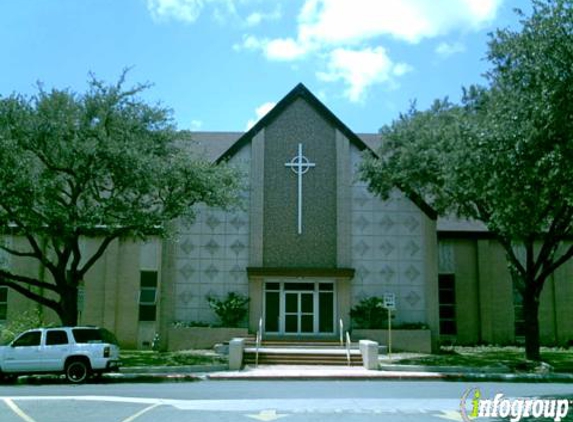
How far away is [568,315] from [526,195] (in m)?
20.8


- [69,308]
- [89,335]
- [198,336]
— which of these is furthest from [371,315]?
[89,335]

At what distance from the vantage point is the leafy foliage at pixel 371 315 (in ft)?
99.0

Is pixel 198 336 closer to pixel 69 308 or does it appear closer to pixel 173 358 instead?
pixel 173 358

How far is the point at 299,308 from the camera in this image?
103ft

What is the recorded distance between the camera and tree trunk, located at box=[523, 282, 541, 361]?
2541cm

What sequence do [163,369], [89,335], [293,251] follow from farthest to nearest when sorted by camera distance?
[293,251] < [163,369] < [89,335]

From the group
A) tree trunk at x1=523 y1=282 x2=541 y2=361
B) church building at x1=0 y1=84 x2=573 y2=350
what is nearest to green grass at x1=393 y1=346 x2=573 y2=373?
tree trunk at x1=523 y1=282 x2=541 y2=361

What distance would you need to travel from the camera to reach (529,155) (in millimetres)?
15719

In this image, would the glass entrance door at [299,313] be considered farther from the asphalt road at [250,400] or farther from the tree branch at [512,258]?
the asphalt road at [250,400]

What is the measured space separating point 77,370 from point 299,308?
12856mm

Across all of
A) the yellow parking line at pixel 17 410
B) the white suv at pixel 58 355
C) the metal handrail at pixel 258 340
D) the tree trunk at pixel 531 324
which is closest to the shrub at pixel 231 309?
the metal handrail at pixel 258 340

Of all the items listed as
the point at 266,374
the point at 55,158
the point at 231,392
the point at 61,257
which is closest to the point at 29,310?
the point at 61,257

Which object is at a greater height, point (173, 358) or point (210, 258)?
point (210, 258)

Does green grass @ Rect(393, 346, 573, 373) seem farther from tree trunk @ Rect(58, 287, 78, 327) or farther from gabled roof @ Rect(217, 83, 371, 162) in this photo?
tree trunk @ Rect(58, 287, 78, 327)
